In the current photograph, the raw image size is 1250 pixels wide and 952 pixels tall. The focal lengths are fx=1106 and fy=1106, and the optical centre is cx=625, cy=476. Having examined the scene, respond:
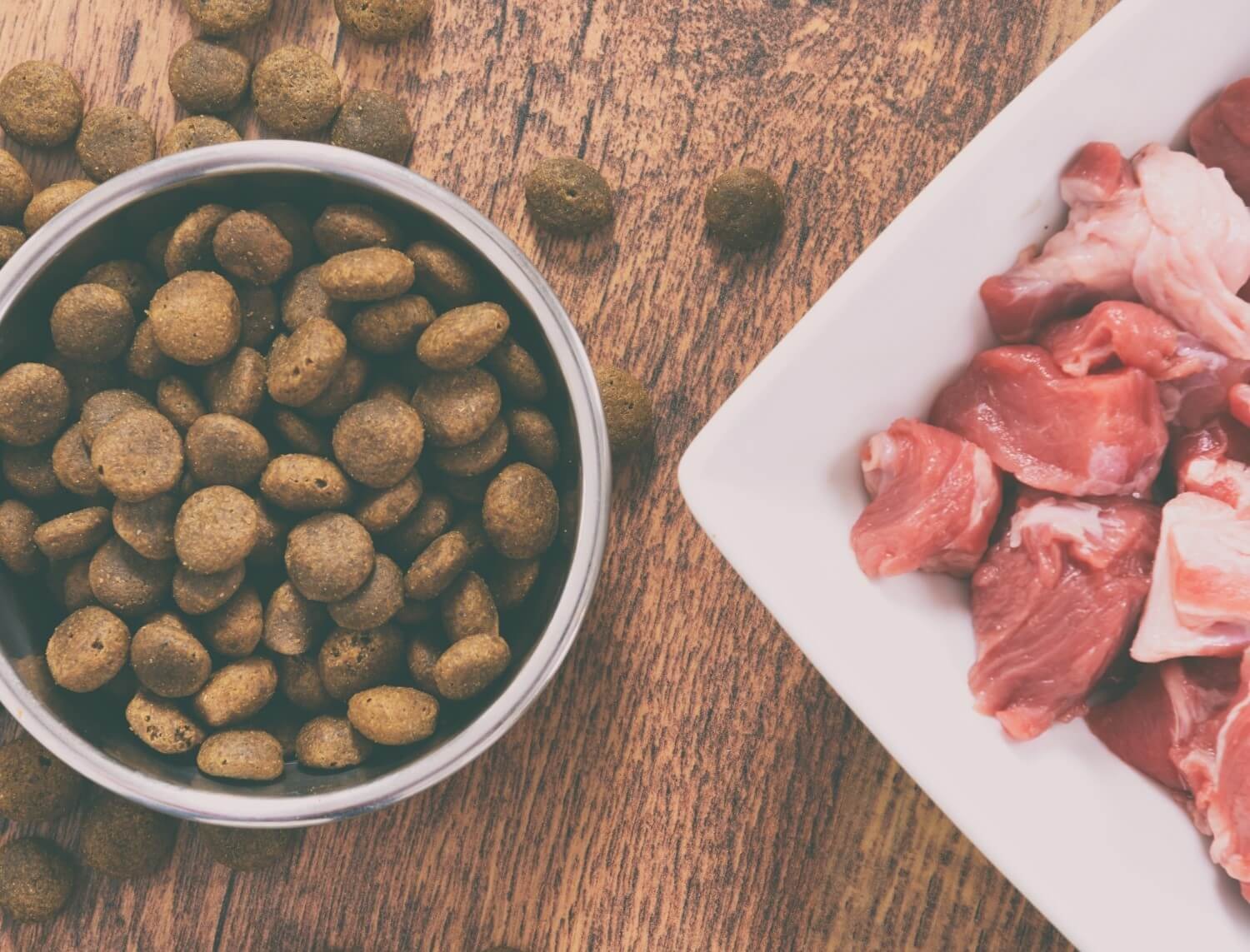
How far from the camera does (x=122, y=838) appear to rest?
1292 millimetres

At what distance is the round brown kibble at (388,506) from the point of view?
3.81 feet

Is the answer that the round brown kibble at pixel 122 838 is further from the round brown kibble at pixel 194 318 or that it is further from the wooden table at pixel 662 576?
the round brown kibble at pixel 194 318

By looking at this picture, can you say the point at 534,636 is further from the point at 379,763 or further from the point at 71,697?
the point at 71,697

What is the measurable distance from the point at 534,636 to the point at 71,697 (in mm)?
498

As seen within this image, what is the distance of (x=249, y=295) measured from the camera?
1203mm

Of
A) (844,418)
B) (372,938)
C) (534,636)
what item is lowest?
(372,938)

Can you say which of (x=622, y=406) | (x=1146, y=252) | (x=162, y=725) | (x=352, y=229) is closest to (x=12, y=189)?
(x=352, y=229)

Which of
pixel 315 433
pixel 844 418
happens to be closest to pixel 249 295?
pixel 315 433

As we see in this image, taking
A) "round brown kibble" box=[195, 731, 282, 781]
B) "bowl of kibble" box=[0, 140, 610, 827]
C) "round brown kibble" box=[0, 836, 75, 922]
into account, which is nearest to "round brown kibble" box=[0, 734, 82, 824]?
"round brown kibble" box=[0, 836, 75, 922]

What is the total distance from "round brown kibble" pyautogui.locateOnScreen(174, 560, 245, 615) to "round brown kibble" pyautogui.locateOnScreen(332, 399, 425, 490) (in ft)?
0.54

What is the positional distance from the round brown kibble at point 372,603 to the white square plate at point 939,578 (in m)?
0.37

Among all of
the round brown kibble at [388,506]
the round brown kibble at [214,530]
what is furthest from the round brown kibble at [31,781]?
the round brown kibble at [388,506]

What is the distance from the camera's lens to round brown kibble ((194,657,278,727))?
1.14 metres

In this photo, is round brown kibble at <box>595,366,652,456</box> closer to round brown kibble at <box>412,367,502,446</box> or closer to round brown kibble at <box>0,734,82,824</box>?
round brown kibble at <box>412,367,502,446</box>
